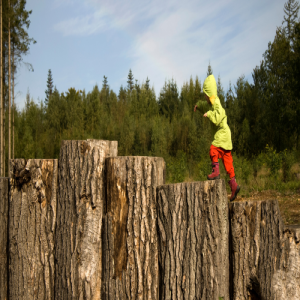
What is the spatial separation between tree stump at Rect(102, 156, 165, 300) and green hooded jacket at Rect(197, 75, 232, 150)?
1.35m

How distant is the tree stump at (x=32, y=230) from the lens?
72.3 inches

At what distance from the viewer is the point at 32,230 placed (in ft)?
6.09

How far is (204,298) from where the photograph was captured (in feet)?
5.22

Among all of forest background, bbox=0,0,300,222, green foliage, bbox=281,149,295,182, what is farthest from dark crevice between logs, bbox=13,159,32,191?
green foliage, bbox=281,149,295,182

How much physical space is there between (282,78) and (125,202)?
10.9 meters

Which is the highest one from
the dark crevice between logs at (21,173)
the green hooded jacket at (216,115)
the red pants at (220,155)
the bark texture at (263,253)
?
the green hooded jacket at (216,115)

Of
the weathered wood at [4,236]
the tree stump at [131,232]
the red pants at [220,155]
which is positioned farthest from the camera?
the red pants at [220,155]

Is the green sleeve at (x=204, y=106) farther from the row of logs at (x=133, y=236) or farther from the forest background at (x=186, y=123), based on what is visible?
the forest background at (x=186, y=123)

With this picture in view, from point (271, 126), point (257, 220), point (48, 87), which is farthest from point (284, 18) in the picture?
point (48, 87)

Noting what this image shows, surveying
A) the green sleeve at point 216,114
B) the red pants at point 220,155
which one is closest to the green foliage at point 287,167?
the red pants at point 220,155

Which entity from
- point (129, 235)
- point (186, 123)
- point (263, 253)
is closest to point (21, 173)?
point (129, 235)

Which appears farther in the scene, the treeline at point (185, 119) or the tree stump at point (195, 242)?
the treeline at point (185, 119)

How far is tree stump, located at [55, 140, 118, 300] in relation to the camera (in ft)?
5.68

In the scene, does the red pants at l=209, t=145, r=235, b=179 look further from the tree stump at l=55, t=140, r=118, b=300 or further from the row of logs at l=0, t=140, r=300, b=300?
the tree stump at l=55, t=140, r=118, b=300
